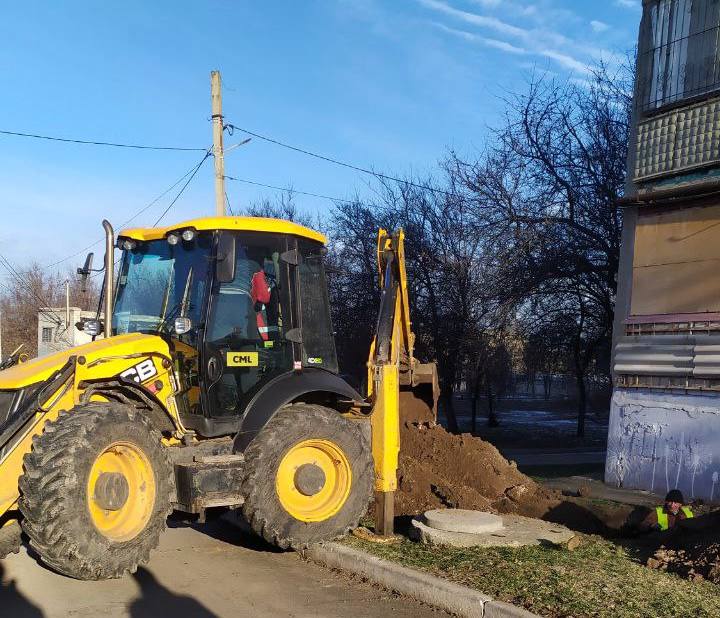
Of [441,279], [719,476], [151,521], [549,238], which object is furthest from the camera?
[441,279]

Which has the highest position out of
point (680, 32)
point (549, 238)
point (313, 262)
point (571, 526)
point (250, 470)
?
point (680, 32)

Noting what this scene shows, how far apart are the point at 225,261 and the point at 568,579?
366 cm

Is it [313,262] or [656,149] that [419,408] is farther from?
[656,149]

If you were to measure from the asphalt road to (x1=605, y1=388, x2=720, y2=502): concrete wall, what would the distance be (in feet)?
21.0

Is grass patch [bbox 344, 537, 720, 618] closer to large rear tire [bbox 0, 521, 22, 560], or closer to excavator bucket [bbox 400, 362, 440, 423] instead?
excavator bucket [bbox 400, 362, 440, 423]

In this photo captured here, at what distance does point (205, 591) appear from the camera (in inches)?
240

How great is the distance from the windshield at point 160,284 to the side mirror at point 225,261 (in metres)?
0.22

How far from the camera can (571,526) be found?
889 centimetres

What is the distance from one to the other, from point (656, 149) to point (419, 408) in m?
5.77

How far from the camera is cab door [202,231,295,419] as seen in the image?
6770 millimetres

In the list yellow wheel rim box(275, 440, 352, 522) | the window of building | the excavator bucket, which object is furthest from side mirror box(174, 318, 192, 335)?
the window of building

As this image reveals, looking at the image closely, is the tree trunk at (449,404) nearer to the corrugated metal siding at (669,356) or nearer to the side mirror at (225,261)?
the corrugated metal siding at (669,356)

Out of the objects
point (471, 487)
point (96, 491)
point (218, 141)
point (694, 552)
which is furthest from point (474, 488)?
point (218, 141)

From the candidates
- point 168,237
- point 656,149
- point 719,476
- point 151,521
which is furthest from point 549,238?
point 151,521
